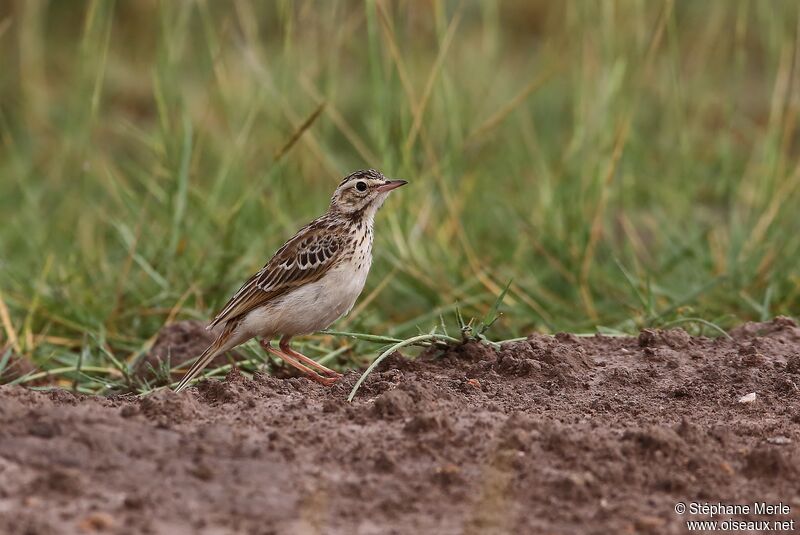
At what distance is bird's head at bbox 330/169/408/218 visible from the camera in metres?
5.86

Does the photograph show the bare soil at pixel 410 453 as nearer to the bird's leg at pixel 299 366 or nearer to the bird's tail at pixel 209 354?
the bird's leg at pixel 299 366

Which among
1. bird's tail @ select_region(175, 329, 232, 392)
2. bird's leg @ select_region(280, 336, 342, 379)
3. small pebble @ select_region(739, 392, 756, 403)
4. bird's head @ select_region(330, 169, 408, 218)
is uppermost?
bird's head @ select_region(330, 169, 408, 218)

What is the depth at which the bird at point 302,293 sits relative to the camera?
17.8 feet

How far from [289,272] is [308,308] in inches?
10.2

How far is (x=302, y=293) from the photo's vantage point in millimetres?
5457

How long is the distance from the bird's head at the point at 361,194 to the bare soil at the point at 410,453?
121cm

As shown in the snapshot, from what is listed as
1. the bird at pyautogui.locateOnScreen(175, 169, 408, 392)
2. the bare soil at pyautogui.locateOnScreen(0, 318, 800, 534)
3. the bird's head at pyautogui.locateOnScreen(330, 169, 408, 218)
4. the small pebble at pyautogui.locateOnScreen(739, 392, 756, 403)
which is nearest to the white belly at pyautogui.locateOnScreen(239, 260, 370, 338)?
the bird at pyautogui.locateOnScreen(175, 169, 408, 392)

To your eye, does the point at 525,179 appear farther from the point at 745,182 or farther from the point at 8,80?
the point at 8,80

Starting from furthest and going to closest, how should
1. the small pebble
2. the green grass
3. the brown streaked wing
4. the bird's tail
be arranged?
the green grass, the brown streaked wing, the bird's tail, the small pebble

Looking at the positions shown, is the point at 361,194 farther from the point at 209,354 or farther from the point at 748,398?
the point at 748,398

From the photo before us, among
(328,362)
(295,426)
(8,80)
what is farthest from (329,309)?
(8,80)

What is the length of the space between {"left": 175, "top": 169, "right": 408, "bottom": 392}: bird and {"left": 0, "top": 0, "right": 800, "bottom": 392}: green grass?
418mm

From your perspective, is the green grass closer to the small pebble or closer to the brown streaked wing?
the brown streaked wing

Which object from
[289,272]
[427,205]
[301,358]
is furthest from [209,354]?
[427,205]
